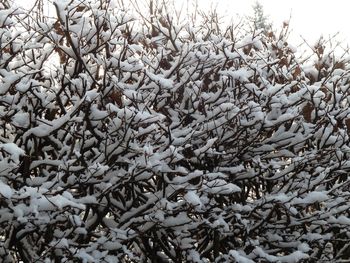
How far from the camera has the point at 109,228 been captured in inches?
139

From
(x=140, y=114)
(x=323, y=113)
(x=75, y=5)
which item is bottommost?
(x=323, y=113)

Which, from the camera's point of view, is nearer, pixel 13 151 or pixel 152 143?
pixel 13 151

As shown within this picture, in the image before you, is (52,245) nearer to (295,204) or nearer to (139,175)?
(139,175)

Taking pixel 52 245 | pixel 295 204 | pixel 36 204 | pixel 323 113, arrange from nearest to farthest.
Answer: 1. pixel 36 204
2. pixel 52 245
3. pixel 295 204
4. pixel 323 113

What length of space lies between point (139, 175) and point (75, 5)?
138 centimetres

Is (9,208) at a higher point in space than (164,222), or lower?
higher

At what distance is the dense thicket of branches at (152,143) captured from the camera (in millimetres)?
3279

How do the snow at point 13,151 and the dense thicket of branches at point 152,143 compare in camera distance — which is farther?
the dense thicket of branches at point 152,143

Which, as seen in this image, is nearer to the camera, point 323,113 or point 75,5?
point 75,5

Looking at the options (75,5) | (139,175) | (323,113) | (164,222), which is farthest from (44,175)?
(323,113)

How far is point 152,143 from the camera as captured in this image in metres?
3.62

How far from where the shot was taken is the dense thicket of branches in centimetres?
328

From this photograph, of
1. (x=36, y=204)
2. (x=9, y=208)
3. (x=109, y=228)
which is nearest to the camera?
(x=36, y=204)

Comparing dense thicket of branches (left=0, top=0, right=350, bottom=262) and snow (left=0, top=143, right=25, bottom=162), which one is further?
dense thicket of branches (left=0, top=0, right=350, bottom=262)
